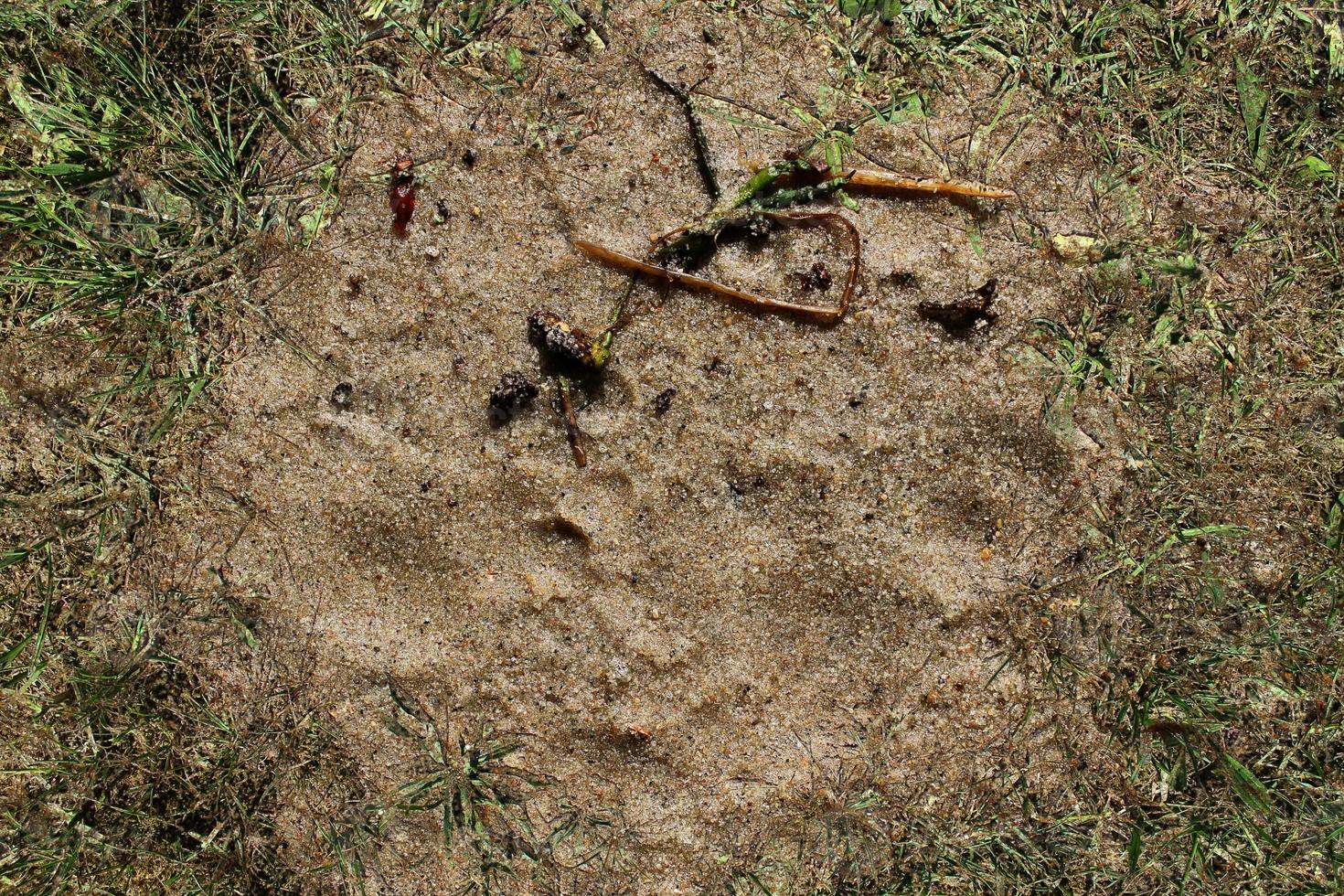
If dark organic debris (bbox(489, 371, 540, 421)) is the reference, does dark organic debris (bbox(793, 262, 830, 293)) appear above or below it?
above

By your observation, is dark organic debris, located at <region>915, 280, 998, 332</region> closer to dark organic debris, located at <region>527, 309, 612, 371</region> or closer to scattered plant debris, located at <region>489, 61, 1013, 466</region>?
scattered plant debris, located at <region>489, 61, 1013, 466</region>

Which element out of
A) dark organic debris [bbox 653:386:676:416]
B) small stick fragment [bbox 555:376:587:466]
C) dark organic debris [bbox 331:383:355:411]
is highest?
dark organic debris [bbox 653:386:676:416]

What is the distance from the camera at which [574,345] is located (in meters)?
2.34

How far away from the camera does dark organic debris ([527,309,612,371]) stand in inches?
92.0

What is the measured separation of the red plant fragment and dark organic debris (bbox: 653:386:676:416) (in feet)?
2.75

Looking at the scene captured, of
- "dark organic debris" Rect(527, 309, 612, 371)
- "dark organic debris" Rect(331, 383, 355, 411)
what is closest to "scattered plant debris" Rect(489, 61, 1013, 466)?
"dark organic debris" Rect(527, 309, 612, 371)

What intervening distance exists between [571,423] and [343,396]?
642mm

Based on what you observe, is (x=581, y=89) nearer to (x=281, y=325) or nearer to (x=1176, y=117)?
(x=281, y=325)

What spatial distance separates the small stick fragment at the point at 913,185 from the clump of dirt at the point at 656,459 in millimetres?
38

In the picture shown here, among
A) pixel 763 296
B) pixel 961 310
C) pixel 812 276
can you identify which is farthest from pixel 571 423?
pixel 961 310

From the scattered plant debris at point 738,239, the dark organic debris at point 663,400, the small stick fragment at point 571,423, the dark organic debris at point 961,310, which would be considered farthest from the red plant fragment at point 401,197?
the dark organic debris at point 961,310

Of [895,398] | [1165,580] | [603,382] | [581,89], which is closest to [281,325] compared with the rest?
[603,382]

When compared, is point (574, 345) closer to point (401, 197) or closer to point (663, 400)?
point (663, 400)

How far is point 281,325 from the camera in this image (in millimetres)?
2410
